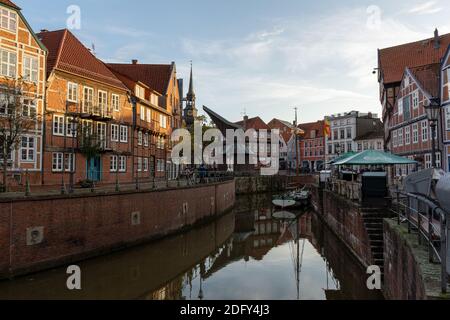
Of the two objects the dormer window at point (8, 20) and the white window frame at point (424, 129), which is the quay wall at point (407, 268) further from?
the dormer window at point (8, 20)

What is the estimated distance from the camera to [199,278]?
16.1 m

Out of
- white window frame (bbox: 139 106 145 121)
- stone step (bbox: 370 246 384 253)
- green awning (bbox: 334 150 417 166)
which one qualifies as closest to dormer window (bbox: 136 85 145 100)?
white window frame (bbox: 139 106 145 121)

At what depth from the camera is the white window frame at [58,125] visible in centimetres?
2394

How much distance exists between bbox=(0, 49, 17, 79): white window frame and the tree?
1.74 feet

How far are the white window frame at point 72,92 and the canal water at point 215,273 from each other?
37.6 ft

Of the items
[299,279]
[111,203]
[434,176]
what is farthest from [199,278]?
[434,176]

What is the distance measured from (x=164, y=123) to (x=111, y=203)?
2306 centimetres

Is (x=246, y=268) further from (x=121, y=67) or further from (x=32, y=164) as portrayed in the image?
(x=121, y=67)

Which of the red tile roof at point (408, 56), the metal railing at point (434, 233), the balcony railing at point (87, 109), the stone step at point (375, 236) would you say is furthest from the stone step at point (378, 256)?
the red tile roof at point (408, 56)

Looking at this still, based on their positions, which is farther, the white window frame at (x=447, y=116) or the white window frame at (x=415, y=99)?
the white window frame at (x=415, y=99)

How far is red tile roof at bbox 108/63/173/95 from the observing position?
4112 centimetres

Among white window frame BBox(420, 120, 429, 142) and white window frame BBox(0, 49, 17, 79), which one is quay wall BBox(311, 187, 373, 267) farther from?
white window frame BBox(0, 49, 17, 79)

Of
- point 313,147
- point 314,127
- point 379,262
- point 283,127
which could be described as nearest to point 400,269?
point 379,262

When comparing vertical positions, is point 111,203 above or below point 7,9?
below
